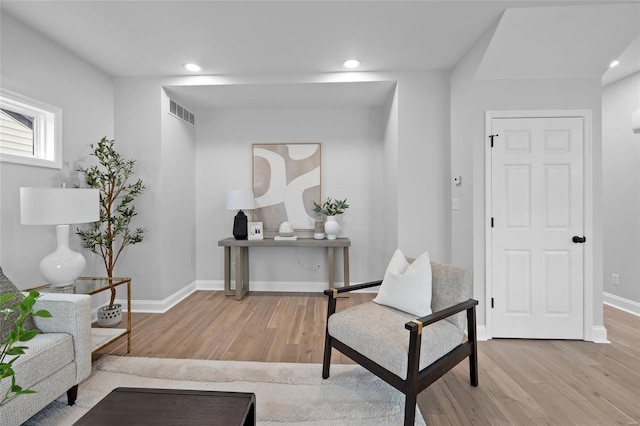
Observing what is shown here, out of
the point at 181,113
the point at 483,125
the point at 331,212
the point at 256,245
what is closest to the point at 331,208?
the point at 331,212

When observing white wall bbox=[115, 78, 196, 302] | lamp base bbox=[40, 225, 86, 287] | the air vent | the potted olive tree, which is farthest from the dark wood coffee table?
the air vent

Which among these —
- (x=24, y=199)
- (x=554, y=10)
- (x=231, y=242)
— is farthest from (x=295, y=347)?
(x=554, y=10)

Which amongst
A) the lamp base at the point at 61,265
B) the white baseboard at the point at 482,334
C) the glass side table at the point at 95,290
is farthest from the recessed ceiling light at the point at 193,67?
the white baseboard at the point at 482,334

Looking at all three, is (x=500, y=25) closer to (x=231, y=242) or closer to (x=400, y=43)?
(x=400, y=43)

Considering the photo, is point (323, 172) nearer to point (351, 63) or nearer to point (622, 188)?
point (351, 63)

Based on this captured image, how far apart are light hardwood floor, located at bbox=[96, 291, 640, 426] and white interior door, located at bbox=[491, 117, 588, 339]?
0.76 ft

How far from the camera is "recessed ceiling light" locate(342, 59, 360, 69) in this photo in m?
3.13

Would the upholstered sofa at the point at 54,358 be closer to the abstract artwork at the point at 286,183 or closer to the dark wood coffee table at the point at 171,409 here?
the dark wood coffee table at the point at 171,409

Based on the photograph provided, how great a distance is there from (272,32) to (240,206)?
2.02m

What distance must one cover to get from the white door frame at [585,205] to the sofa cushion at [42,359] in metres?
3.17

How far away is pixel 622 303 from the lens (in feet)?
11.3

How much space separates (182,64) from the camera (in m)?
3.20

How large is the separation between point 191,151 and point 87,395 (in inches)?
118

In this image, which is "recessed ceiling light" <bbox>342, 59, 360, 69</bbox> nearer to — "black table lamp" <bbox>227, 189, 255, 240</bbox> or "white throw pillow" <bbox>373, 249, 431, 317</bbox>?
"black table lamp" <bbox>227, 189, 255, 240</bbox>
